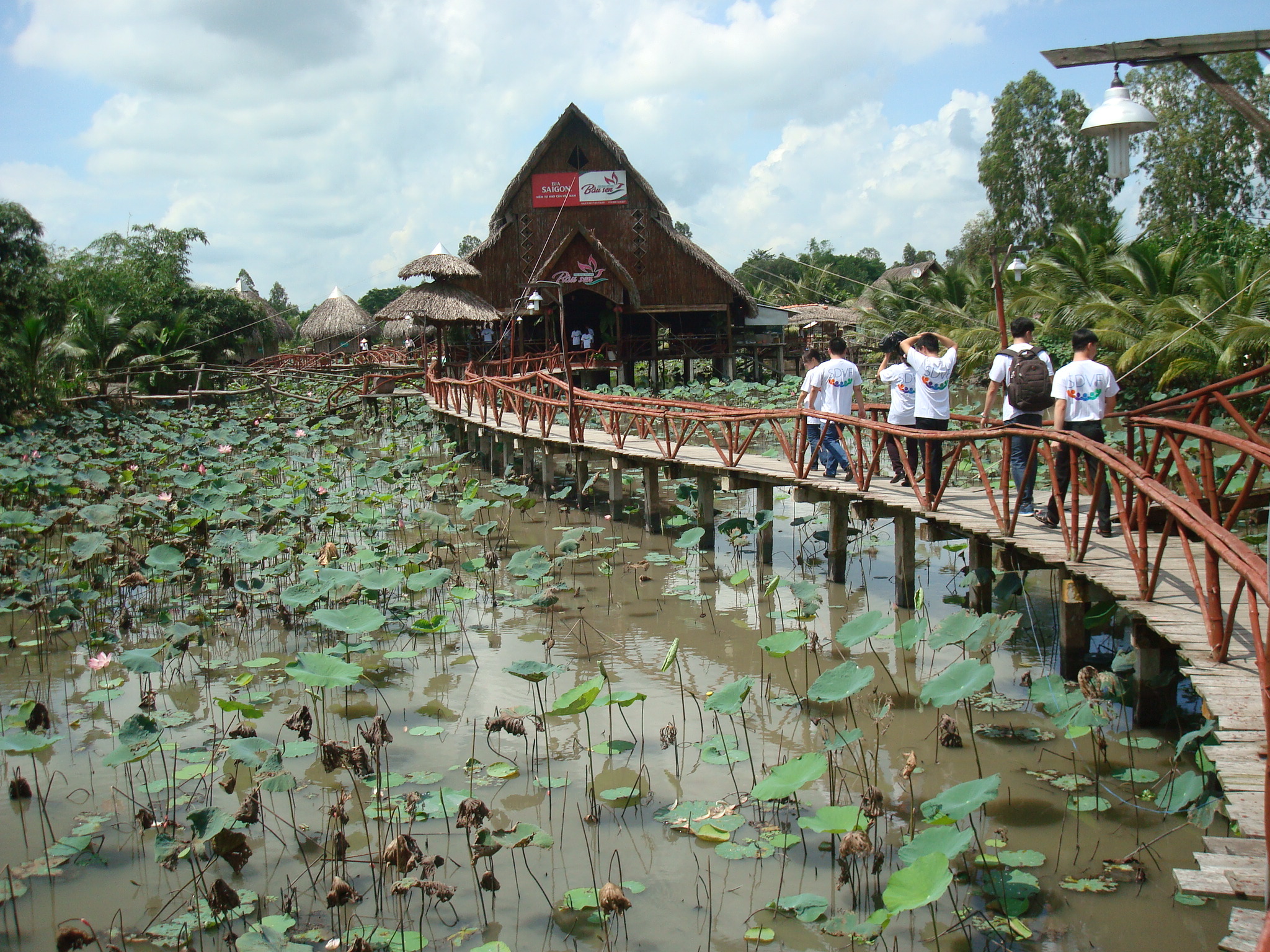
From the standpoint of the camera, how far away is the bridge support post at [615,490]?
35.5ft

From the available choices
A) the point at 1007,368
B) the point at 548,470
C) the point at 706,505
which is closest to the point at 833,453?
the point at 706,505

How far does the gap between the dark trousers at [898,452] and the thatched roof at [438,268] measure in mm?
16162

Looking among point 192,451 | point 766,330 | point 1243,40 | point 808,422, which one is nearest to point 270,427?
point 192,451

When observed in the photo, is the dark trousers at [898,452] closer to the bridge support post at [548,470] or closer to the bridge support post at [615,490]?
the bridge support post at [615,490]

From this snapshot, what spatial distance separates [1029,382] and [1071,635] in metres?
1.49

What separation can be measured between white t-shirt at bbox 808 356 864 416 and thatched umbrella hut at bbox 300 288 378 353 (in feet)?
110

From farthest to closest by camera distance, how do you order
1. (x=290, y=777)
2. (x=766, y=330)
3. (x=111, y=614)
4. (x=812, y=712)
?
(x=766, y=330) → (x=111, y=614) → (x=812, y=712) → (x=290, y=777)

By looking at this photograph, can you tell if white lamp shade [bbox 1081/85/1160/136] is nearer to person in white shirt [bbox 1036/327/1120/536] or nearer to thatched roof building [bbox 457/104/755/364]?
person in white shirt [bbox 1036/327/1120/536]

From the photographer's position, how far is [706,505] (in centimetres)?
921

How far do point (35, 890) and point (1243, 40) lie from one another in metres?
6.12

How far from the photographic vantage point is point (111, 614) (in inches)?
295

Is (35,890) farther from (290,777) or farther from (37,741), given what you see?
(290,777)

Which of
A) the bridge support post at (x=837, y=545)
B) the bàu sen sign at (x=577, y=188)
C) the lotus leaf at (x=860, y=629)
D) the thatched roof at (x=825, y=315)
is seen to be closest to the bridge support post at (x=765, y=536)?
the bridge support post at (x=837, y=545)

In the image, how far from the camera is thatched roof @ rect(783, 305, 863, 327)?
3114 cm
